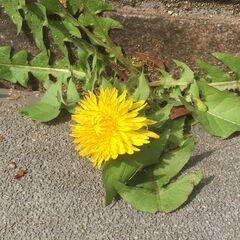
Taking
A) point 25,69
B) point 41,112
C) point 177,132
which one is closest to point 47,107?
point 41,112

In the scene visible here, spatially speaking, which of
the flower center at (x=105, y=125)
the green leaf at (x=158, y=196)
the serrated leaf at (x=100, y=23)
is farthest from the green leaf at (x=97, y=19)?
the green leaf at (x=158, y=196)

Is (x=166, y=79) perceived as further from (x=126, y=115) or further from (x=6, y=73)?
(x=6, y=73)

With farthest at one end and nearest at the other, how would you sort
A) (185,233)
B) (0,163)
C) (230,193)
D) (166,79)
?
(166,79) < (0,163) < (230,193) < (185,233)

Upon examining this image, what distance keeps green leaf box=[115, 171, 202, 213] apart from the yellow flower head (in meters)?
0.12

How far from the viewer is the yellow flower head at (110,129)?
5.74ft

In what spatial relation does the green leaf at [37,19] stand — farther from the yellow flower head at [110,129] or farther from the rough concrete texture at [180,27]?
the yellow flower head at [110,129]

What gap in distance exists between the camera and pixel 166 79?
2.17 m

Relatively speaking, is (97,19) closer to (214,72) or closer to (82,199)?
(214,72)

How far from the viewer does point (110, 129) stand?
1.76 metres

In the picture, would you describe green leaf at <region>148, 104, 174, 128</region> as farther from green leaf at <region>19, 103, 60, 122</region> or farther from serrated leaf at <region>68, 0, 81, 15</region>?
serrated leaf at <region>68, 0, 81, 15</region>

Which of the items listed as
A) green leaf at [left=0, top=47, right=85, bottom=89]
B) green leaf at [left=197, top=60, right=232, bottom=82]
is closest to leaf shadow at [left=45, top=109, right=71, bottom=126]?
green leaf at [left=0, top=47, right=85, bottom=89]

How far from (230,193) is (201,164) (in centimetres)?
15

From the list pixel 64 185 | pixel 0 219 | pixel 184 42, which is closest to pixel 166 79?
pixel 184 42

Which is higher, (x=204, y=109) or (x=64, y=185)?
(x=204, y=109)
